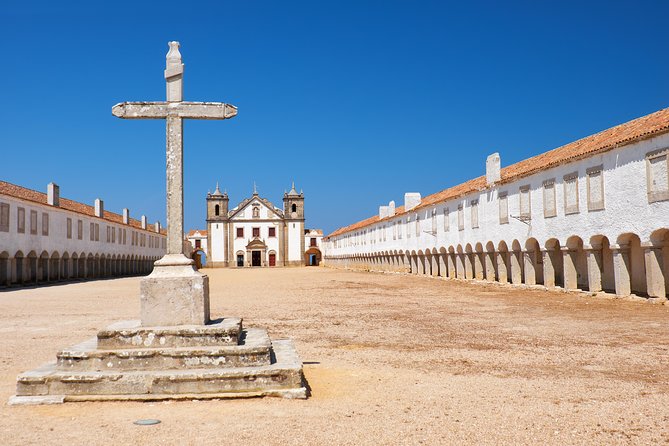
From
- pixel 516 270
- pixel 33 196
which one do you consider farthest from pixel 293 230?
pixel 516 270

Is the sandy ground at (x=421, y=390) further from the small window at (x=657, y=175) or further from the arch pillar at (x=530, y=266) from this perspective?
the arch pillar at (x=530, y=266)

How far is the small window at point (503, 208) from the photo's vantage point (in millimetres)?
25828

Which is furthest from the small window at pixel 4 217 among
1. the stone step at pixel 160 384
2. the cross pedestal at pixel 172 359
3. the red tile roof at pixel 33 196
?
Answer: the stone step at pixel 160 384

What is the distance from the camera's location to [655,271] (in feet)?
52.7

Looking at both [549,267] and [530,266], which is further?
[530,266]

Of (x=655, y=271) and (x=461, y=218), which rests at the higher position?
(x=461, y=218)

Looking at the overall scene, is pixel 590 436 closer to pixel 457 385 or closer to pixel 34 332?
pixel 457 385

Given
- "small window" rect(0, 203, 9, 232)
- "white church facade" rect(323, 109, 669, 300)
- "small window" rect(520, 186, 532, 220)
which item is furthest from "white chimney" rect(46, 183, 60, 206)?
"small window" rect(520, 186, 532, 220)

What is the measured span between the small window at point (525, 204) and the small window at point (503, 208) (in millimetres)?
1447

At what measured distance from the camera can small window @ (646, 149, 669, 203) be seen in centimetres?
1570

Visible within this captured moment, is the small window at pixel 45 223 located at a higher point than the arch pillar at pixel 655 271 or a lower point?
higher

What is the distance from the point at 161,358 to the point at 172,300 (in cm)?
75

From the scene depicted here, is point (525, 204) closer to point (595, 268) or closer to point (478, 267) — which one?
point (595, 268)

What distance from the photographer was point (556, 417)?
192 inches
